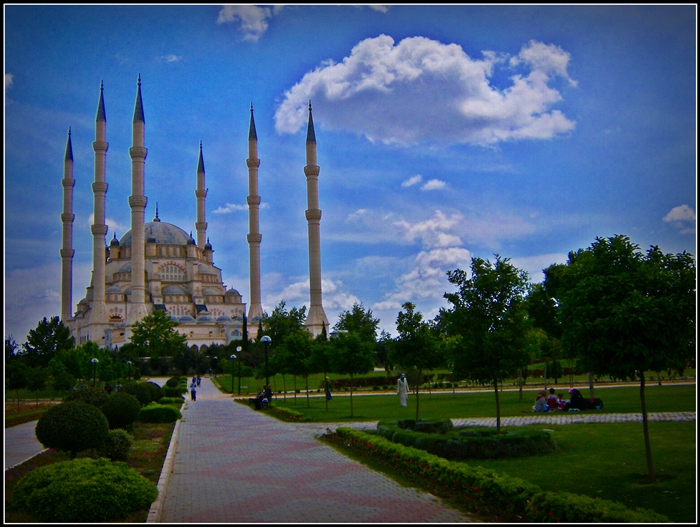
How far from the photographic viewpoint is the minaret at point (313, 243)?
246ft

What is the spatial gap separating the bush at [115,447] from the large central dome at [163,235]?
3568 inches

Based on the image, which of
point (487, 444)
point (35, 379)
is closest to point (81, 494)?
point (487, 444)

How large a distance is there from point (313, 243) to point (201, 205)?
34.4 meters

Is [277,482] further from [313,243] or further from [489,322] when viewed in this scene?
[313,243]

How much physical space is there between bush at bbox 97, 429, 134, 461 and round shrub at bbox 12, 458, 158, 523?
3.63m

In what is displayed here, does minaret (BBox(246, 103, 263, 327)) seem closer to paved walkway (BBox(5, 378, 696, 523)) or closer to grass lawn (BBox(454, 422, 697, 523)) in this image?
paved walkway (BBox(5, 378, 696, 523))

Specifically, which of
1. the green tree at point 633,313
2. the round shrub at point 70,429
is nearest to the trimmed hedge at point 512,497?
the green tree at point 633,313

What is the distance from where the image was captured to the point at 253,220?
83.7 meters

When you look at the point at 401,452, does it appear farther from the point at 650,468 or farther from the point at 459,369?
the point at 650,468

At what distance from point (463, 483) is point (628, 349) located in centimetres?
309

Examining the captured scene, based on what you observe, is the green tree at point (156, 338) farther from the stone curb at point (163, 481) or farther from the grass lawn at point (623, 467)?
the grass lawn at point (623, 467)

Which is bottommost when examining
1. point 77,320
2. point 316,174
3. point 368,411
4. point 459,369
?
point 368,411

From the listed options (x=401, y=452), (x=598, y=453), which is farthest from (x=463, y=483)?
(x=598, y=453)

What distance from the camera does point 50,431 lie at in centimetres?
1127
